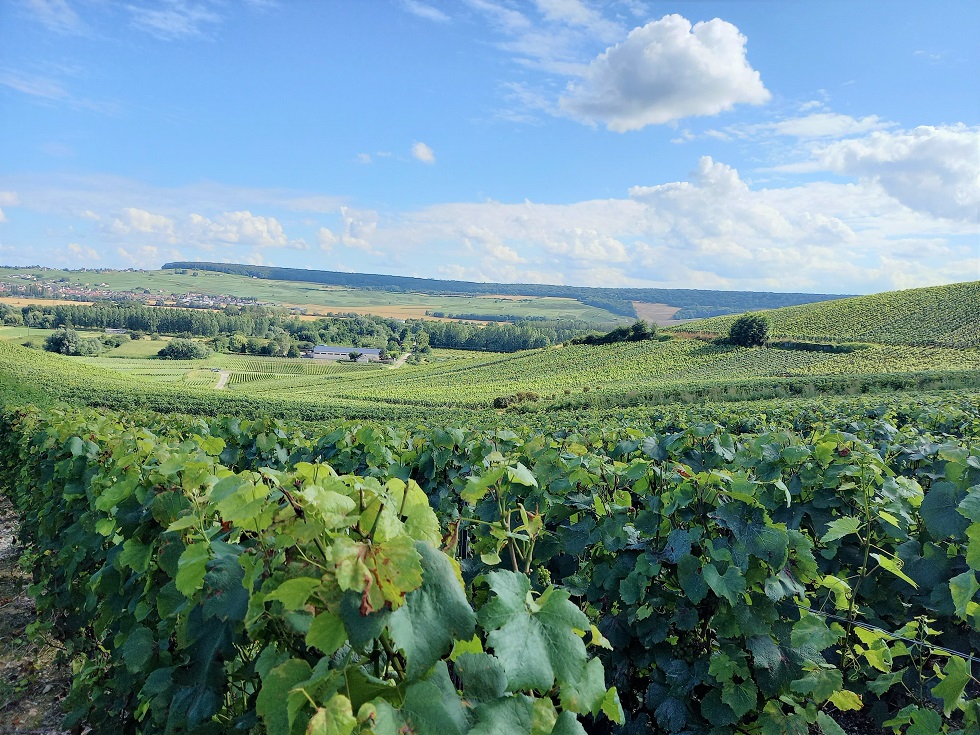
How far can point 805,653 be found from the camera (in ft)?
7.34

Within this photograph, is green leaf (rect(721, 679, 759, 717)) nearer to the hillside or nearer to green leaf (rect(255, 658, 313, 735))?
green leaf (rect(255, 658, 313, 735))

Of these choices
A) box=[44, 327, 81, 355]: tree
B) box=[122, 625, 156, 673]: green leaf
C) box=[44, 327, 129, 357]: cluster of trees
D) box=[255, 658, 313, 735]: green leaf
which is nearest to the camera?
box=[255, 658, 313, 735]: green leaf

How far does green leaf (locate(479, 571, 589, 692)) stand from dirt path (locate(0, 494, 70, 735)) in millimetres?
4223

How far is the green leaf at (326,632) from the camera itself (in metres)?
1.03

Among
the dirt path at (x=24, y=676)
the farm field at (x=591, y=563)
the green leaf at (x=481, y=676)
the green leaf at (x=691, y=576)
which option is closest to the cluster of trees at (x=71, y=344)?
the dirt path at (x=24, y=676)

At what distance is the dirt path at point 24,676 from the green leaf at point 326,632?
4.14m

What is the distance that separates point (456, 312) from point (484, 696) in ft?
655

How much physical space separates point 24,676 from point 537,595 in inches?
186

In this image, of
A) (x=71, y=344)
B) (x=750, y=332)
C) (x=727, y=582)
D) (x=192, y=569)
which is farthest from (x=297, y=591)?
(x=71, y=344)

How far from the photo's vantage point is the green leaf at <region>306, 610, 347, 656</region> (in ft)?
3.38

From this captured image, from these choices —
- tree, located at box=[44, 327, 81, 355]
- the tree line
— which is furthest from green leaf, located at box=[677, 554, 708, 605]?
the tree line

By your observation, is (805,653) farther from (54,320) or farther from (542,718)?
(54,320)

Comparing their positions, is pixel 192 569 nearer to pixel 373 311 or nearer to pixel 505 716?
pixel 505 716

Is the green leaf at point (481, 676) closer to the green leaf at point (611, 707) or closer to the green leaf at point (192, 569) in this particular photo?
the green leaf at point (611, 707)
